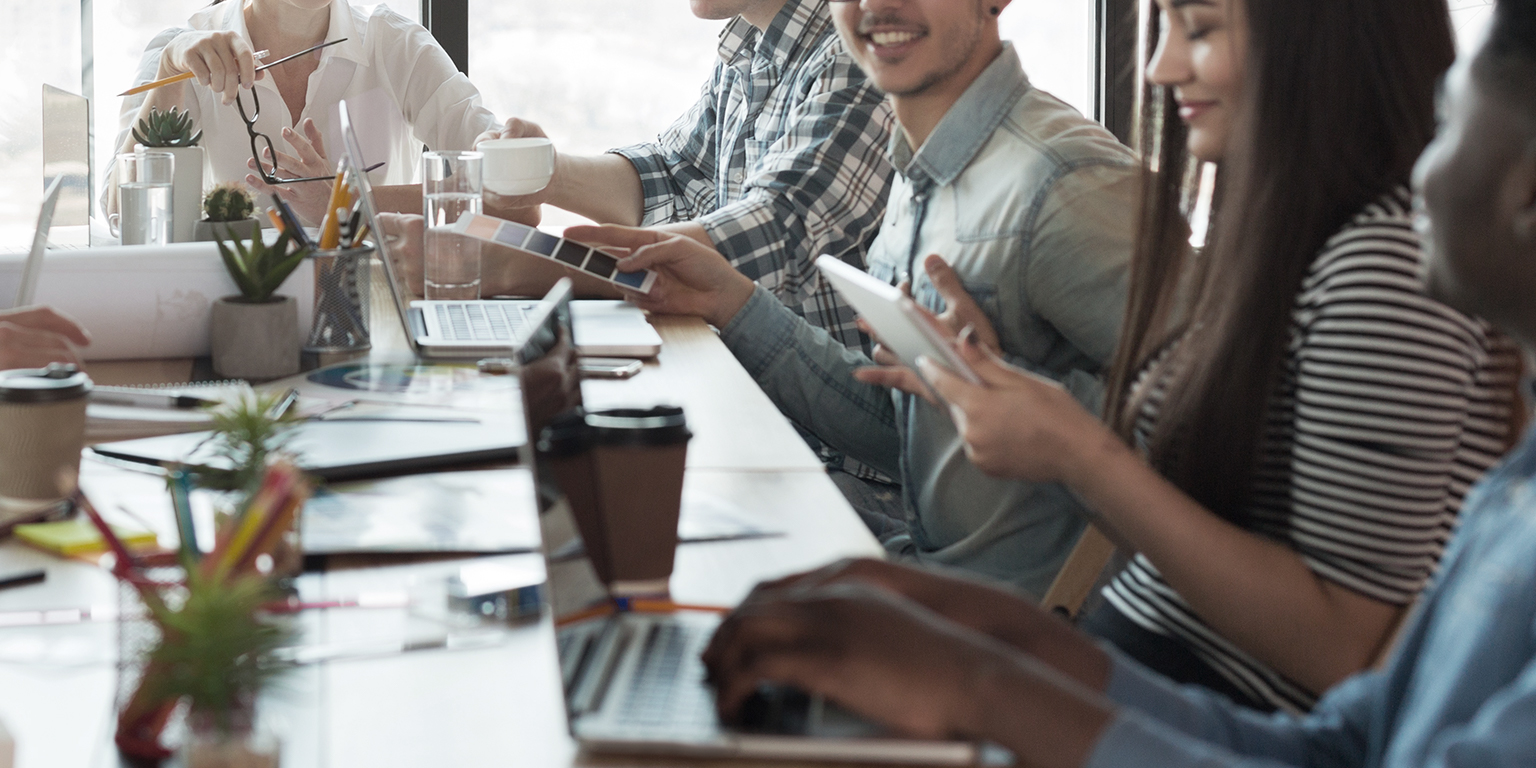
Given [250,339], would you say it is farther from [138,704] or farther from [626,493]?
[138,704]

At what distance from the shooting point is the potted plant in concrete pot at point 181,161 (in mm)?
2074

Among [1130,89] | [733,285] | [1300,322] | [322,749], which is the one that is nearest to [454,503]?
[322,749]

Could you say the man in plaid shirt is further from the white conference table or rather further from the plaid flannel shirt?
the white conference table

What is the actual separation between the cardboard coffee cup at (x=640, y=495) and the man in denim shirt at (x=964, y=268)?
0.62m

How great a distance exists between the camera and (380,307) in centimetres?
194

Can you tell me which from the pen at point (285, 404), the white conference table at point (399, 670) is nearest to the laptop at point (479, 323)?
the pen at point (285, 404)

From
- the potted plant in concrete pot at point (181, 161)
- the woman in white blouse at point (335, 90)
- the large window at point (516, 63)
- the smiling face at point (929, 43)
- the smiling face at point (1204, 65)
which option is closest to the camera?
the smiling face at point (1204, 65)

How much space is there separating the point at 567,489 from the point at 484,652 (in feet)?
0.33

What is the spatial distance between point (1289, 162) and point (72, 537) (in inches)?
34.9

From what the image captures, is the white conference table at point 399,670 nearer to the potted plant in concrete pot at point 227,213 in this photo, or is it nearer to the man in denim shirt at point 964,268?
the man in denim shirt at point 964,268

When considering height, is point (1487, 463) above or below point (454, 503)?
above

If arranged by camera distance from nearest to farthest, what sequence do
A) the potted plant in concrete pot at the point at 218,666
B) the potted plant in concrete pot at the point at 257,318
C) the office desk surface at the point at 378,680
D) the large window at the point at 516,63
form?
the potted plant in concrete pot at the point at 218,666 → the office desk surface at the point at 378,680 → the potted plant in concrete pot at the point at 257,318 → the large window at the point at 516,63

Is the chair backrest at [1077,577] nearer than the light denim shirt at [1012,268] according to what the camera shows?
Yes

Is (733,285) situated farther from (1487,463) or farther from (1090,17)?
(1090,17)
